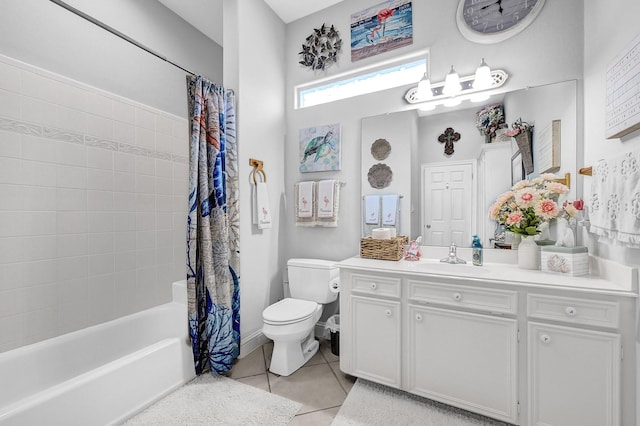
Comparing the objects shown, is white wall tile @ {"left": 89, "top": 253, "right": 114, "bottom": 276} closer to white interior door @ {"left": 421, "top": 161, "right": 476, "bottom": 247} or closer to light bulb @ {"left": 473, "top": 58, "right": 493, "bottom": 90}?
white interior door @ {"left": 421, "top": 161, "right": 476, "bottom": 247}

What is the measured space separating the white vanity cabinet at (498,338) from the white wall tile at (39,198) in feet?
6.61

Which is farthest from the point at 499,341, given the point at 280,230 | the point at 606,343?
the point at 280,230

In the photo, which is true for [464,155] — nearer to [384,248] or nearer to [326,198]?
[384,248]

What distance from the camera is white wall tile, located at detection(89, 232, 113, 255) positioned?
6.77ft

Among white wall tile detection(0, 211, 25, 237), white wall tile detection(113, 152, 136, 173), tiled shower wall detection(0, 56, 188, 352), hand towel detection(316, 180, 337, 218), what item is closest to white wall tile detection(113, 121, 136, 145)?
tiled shower wall detection(0, 56, 188, 352)

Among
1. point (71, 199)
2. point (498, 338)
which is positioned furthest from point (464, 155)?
point (71, 199)

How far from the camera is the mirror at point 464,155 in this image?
1.76 meters

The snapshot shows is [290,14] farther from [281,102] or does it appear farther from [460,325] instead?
[460,325]

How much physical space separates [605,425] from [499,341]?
50cm

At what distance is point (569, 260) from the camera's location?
151 centimetres

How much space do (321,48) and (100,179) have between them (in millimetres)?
2179

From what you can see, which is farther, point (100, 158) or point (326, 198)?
point (326, 198)

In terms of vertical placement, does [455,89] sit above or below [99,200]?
above

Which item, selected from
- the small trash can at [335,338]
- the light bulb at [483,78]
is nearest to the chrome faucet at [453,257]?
the small trash can at [335,338]
